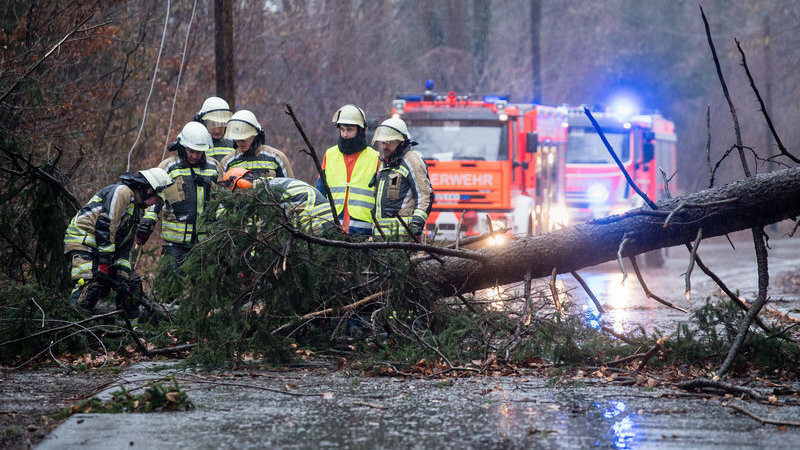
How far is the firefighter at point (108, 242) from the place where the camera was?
791 cm

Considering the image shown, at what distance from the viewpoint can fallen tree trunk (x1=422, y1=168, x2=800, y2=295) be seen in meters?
6.61

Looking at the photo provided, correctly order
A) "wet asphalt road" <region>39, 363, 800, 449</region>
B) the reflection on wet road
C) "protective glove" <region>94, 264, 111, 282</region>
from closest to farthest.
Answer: "wet asphalt road" <region>39, 363, 800, 449</region>, "protective glove" <region>94, 264, 111, 282</region>, the reflection on wet road

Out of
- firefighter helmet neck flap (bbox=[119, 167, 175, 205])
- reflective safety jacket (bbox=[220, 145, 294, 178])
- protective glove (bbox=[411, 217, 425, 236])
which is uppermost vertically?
reflective safety jacket (bbox=[220, 145, 294, 178])

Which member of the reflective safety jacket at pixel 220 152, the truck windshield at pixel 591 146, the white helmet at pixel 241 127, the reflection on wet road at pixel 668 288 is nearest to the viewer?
the white helmet at pixel 241 127

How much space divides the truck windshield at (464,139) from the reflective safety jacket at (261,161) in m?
7.60

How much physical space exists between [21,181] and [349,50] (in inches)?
891

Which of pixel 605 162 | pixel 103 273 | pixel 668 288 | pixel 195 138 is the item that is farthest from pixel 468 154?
pixel 103 273

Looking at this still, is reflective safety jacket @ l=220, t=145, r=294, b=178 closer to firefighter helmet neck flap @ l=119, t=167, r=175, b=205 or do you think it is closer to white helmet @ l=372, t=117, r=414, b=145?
white helmet @ l=372, t=117, r=414, b=145

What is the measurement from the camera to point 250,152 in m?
9.52

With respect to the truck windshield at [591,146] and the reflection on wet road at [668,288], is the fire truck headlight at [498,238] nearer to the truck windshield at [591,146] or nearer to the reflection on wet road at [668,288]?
the reflection on wet road at [668,288]

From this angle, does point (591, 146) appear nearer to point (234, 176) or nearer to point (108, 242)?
point (234, 176)

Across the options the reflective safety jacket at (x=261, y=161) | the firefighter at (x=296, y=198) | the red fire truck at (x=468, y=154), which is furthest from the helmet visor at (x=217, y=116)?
the red fire truck at (x=468, y=154)

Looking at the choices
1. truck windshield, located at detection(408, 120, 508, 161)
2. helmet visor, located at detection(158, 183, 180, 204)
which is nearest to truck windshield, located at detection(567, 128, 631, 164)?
truck windshield, located at detection(408, 120, 508, 161)

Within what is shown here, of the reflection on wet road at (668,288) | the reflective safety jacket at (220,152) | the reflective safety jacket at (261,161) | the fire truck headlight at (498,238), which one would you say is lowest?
the reflection on wet road at (668,288)
